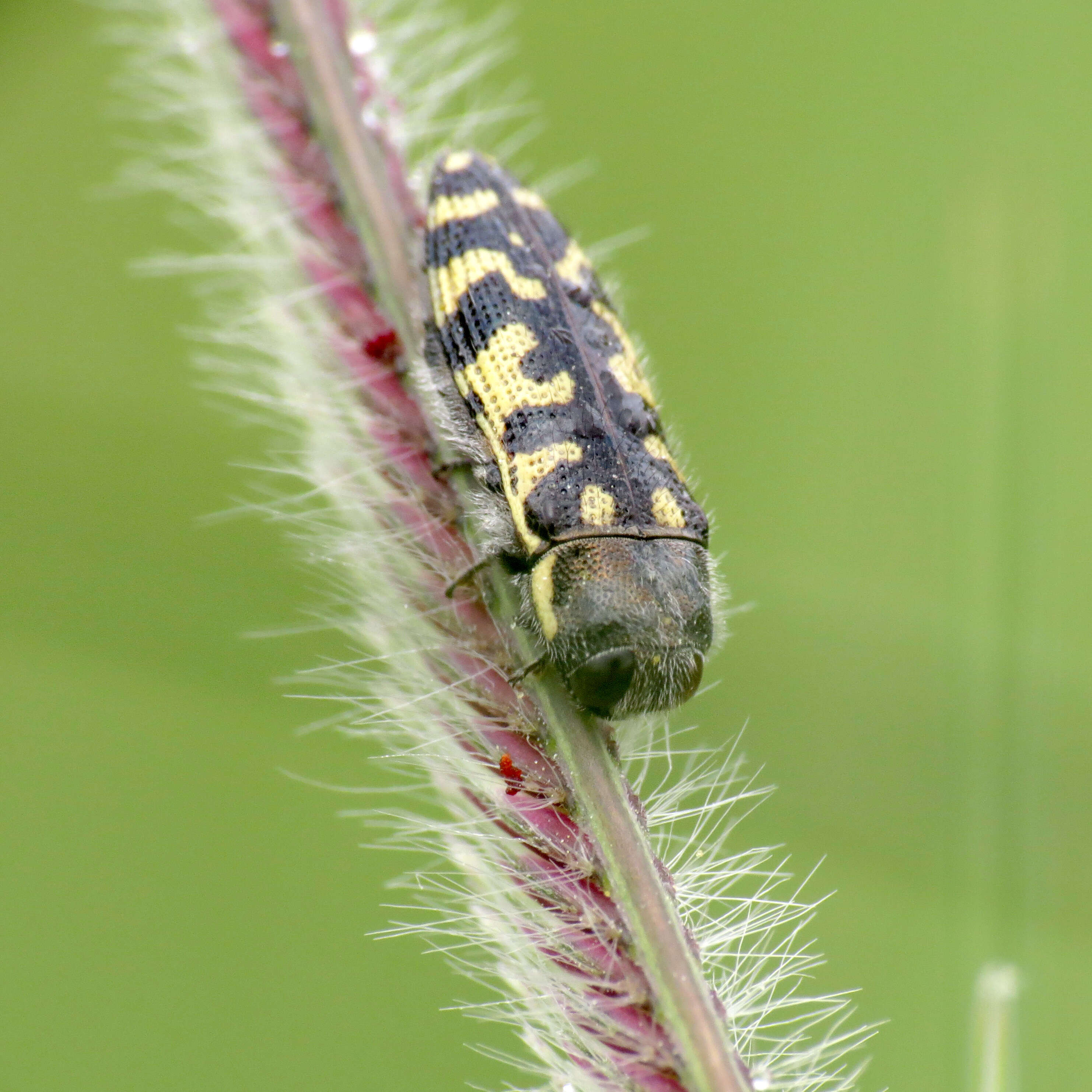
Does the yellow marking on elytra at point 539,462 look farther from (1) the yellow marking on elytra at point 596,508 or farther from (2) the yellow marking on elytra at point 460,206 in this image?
(2) the yellow marking on elytra at point 460,206

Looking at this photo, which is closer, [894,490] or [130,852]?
[130,852]

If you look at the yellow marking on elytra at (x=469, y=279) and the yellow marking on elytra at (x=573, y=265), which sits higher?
the yellow marking on elytra at (x=573, y=265)

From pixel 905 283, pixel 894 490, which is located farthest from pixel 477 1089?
pixel 905 283

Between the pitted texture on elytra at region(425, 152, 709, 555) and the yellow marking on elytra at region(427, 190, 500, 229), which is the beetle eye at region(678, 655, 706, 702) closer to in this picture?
the pitted texture on elytra at region(425, 152, 709, 555)

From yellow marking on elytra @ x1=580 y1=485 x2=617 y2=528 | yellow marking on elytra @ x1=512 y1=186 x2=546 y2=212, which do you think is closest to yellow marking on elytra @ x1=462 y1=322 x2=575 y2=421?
yellow marking on elytra @ x1=580 y1=485 x2=617 y2=528

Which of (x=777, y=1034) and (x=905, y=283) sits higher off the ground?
(x=905, y=283)

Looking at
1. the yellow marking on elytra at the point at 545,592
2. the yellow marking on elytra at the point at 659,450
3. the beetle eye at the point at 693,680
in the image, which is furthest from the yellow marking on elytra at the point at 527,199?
the beetle eye at the point at 693,680

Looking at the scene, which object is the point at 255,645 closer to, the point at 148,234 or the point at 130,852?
the point at 130,852
